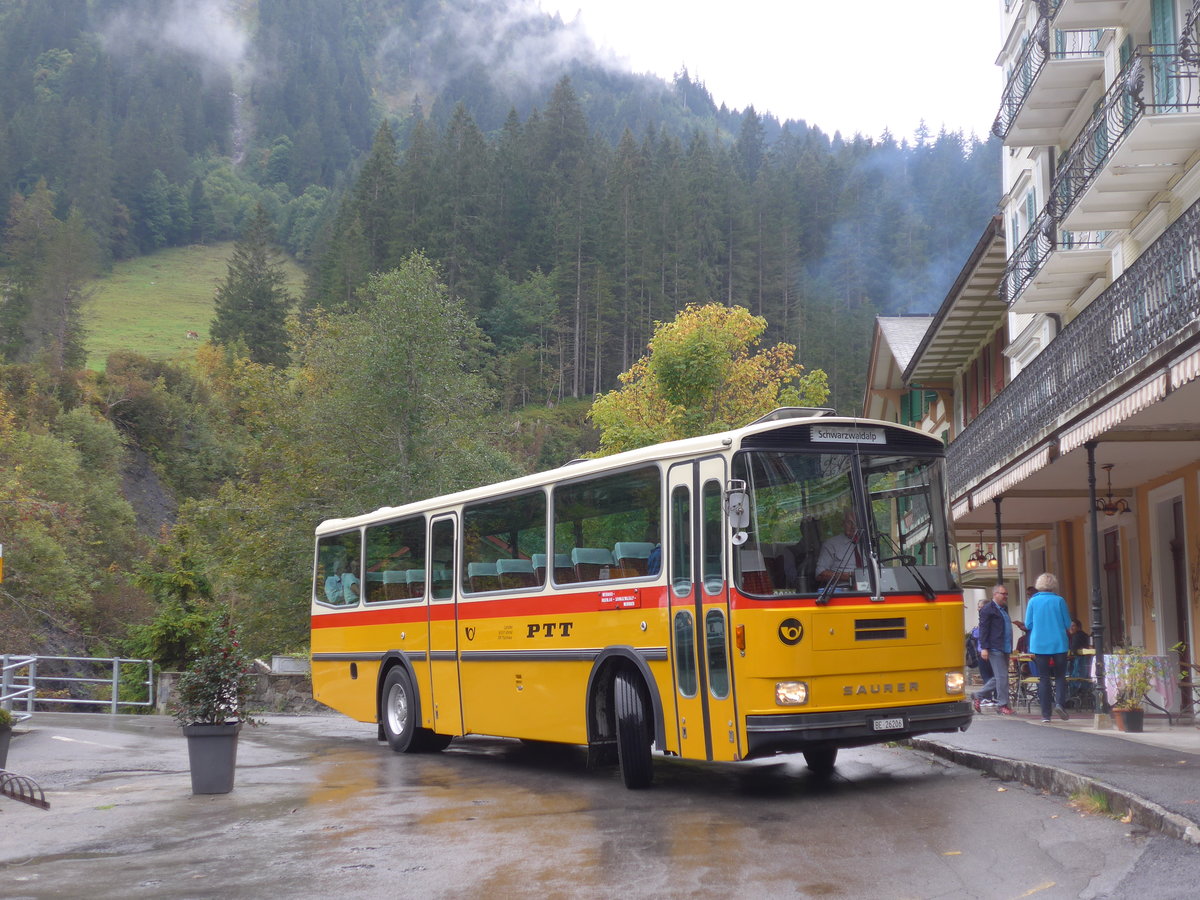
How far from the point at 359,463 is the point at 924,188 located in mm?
106549

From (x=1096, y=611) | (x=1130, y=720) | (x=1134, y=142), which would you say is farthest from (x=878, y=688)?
(x=1134, y=142)

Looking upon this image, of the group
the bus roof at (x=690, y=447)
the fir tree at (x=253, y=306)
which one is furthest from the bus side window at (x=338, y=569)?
the fir tree at (x=253, y=306)

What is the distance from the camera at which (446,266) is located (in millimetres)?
103062

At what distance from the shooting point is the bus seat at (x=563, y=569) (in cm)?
1269

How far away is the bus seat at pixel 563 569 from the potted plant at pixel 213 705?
293cm

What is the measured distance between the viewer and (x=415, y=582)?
15.9 metres

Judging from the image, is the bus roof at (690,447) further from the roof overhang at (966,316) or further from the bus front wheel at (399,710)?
the roof overhang at (966,316)

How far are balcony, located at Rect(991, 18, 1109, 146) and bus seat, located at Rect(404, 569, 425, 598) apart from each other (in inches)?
547

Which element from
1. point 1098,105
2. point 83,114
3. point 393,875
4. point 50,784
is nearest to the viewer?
point 393,875

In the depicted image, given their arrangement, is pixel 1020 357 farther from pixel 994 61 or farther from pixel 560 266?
pixel 560 266

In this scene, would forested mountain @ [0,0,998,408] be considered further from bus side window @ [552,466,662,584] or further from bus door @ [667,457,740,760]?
bus door @ [667,457,740,760]

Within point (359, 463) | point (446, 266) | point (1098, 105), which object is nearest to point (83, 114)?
point (446, 266)

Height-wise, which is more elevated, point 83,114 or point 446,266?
point 83,114

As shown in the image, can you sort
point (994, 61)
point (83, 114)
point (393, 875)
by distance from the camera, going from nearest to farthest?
point (393, 875) → point (994, 61) → point (83, 114)
